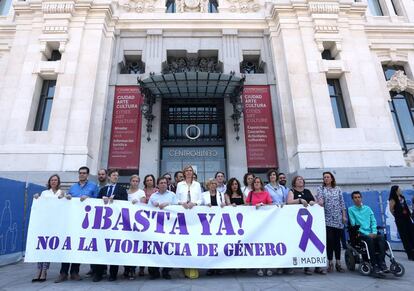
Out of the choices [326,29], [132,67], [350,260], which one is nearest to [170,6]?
[132,67]

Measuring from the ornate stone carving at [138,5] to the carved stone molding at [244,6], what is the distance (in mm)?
4979

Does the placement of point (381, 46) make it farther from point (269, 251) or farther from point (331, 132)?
point (269, 251)

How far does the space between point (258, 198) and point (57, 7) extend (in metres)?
15.4

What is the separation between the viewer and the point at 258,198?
19.5 ft

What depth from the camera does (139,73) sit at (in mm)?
15656

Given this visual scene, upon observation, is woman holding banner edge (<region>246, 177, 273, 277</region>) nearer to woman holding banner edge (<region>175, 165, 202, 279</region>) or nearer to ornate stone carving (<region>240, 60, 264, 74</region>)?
woman holding banner edge (<region>175, 165, 202, 279</region>)

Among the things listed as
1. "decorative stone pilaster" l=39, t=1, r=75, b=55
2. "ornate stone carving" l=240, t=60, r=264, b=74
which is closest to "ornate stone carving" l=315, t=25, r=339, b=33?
"ornate stone carving" l=240, t=60, r=264, b=74

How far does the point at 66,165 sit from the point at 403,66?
19.8 m

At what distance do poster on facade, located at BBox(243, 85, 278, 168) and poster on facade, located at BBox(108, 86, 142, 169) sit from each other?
5.68m

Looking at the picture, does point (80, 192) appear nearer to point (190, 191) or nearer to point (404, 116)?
point (190, 191)

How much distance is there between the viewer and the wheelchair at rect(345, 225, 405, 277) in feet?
17.5

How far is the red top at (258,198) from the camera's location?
5931 millimetres

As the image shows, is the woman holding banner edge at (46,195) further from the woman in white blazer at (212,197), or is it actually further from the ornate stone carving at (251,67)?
the ornate stone carving at (251,67)

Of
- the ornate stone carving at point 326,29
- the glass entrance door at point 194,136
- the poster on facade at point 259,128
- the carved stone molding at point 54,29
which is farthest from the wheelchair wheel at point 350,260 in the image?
the carved stone molding at point 54,29
